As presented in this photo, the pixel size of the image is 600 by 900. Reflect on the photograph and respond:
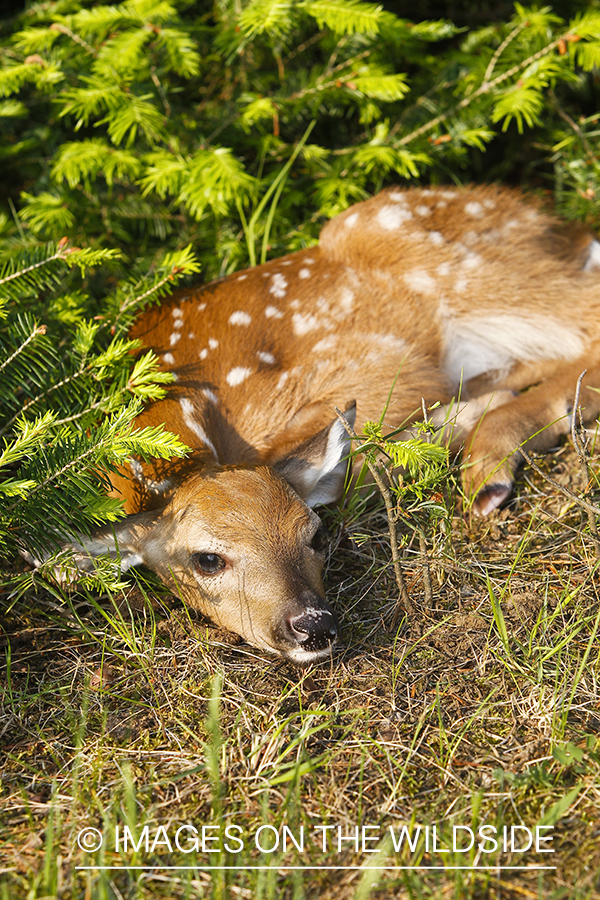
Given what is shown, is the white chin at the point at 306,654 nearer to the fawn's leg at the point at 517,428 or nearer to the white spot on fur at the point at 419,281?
the fawn's leg at the point at 517,428

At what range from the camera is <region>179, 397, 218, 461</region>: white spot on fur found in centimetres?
267

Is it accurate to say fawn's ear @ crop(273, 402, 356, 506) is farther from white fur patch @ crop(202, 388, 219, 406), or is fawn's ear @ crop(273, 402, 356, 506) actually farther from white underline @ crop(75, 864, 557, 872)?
white underline @ crop(75, 864, 557, 872)

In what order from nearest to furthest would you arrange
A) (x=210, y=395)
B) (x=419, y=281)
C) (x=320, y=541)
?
(x=320, y=541) → (x=210, y=395) → (x=419, y=281)

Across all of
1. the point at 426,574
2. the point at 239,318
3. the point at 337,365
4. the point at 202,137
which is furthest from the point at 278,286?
the point at 426,574

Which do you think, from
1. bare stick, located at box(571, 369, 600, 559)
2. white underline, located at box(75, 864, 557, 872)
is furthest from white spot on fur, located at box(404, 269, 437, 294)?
white underline, located at box(75, 864, 557, 872)

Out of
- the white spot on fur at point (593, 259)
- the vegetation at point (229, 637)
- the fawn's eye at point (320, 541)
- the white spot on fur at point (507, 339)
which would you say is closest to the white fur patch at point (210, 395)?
the vegetation at point (229, 637)

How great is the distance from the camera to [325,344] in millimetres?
3105

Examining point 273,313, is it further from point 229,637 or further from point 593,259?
point 593,259

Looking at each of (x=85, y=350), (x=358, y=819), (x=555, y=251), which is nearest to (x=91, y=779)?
(x=358, y=819)

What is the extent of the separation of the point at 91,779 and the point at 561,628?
141cm

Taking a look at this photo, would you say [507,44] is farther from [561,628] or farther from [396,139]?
[561,628]

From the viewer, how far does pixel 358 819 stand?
5.68 feet

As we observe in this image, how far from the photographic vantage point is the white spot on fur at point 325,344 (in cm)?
310

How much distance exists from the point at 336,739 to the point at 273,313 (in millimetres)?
1810
